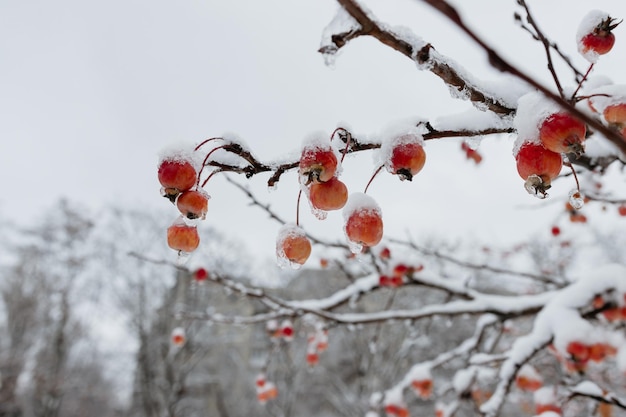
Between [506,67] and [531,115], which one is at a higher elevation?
[531,115]

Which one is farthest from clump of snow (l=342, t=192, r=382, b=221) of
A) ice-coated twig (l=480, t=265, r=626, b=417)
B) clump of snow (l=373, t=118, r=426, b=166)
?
ice-coated twig (l=480, t=265, r=626, b=417)

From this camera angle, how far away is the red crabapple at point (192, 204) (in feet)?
3.57

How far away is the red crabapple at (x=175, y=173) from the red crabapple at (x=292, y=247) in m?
0.31

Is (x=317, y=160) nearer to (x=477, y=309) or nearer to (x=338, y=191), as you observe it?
(x=338, y=191)

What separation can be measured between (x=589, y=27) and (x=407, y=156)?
764 millimetres

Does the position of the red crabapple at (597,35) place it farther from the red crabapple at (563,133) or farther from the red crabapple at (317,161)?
the red crabapple at (317,161)

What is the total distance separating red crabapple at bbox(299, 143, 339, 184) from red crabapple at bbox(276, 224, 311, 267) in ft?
0.85

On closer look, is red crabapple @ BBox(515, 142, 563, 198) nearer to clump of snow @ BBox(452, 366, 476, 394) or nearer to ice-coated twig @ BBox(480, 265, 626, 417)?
ice-coated twig @ BBox(480, 265, 626, 417)

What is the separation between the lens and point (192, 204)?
1.09m

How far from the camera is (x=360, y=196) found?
3.95ft

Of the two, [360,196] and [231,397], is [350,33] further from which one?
[231,397]

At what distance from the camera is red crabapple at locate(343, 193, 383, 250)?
3.72ft

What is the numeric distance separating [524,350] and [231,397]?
1897cm

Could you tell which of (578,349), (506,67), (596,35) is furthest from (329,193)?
(578,349)
